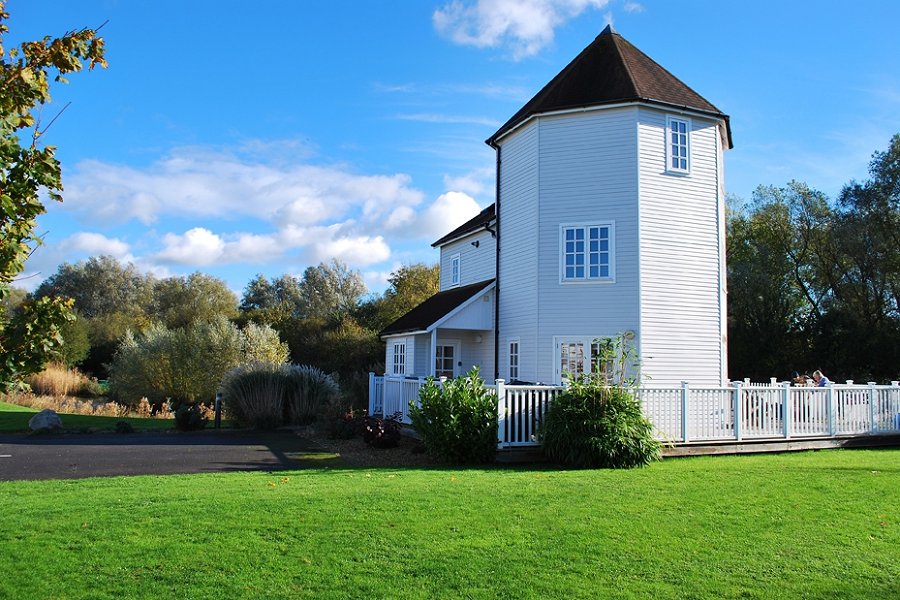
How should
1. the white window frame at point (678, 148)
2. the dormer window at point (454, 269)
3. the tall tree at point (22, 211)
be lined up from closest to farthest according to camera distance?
the tall tree at point (22, 211) < the white window frame at point (678, 148) < the dormer window at point (454, 269)

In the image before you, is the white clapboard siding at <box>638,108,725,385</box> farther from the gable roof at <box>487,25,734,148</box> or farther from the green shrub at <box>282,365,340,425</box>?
the green shrub at <box>282,365,340,425</box>

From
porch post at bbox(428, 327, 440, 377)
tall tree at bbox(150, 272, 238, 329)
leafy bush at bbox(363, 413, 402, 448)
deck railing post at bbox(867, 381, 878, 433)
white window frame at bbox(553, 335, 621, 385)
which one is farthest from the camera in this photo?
tall tree at bbox(150, 272, 238, 329)

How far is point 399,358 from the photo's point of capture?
2342 cm

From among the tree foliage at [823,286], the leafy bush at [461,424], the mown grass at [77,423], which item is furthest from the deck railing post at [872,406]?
the mown grass at [77,423]

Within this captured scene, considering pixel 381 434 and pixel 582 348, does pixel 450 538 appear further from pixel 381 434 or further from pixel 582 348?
pixel 582 348

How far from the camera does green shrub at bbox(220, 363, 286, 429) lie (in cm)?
2034

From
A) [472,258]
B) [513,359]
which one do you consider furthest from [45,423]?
[472,258]

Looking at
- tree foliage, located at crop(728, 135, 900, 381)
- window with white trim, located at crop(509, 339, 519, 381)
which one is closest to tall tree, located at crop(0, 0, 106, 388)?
window with white trim, located at crop(509, 339, 519, 381)

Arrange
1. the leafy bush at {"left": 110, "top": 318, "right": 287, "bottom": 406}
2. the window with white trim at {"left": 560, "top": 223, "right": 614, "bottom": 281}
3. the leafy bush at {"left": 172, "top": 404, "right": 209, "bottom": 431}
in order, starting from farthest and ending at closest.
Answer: the leafy bush at {"left": 110, "top": 318, "right": 287, "bottom": 406}, the leafy bush at {"left": 172, "top": 404, "right": 209, "bottom": 431}, the window with white trim at {"left": 560, "top": 223, "right": 614, "bottom": 281}

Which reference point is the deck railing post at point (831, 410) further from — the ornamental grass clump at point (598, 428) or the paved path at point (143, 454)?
the paved path at point (143, 454)

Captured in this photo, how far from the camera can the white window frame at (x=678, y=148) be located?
60.2 ft

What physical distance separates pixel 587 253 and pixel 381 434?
7.20 meters

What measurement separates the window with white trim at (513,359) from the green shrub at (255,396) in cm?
683

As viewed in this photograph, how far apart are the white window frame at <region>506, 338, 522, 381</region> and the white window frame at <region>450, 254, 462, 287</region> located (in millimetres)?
5987
